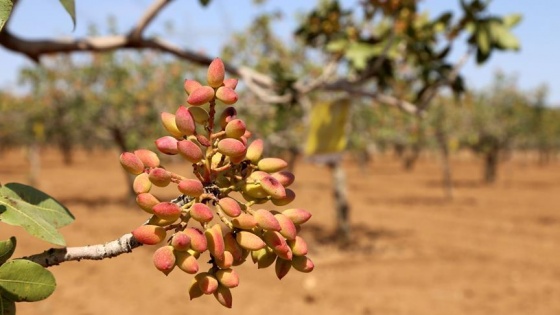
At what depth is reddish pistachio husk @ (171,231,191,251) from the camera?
739mm

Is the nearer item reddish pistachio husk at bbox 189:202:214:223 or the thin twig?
reddish pistachio husk at bbox 189:202:214:223

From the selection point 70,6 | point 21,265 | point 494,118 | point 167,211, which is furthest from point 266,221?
point 494,118

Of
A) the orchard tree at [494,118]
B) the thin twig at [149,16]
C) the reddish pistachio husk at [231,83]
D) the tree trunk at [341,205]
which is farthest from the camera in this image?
the orchard tree at [494,118]

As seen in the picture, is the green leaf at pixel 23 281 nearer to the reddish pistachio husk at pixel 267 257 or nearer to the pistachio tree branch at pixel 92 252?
the pistachio tree branch at pixel 92 252

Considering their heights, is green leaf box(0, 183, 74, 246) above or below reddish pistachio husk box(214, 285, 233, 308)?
above

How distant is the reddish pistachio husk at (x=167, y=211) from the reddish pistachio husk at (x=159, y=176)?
2.3 inches

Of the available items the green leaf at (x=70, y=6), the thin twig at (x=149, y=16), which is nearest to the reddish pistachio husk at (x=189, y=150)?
the green leaf at (x=70, y=6)

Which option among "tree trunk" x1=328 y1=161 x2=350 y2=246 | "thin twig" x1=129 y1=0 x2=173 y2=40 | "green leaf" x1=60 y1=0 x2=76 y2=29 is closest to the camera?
"green leaf" x1=60 y1=0 x2=76 y2=29

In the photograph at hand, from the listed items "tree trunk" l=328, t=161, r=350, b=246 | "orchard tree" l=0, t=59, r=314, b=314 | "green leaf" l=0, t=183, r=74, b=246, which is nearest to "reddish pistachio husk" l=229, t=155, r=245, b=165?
"orchard tree" l=0, t=59, r=314, b=314

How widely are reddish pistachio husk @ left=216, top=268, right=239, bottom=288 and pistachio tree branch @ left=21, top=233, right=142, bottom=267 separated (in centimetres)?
13

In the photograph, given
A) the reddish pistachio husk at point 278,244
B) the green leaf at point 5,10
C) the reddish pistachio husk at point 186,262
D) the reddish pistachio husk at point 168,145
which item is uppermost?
the green leaf at point 5,10

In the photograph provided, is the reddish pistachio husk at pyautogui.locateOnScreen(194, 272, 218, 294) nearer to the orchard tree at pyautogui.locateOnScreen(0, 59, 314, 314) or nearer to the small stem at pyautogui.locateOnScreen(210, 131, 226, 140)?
the orchard tree at pyautogui.locateOnScreen(0, 59, 314, 314)

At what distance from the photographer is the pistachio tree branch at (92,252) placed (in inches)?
28.7

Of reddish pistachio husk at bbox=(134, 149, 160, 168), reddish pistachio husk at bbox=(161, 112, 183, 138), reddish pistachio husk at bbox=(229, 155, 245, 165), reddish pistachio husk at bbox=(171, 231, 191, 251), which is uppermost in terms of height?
reddish pistachio husk at bbox=(161, 112, 183, 138)
